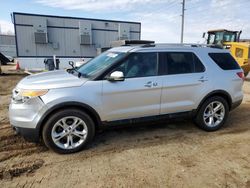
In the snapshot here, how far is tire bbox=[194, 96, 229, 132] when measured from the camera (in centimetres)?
490

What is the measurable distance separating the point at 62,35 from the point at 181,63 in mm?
19630

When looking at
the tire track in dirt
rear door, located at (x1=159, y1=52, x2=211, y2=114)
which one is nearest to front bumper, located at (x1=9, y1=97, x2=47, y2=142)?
the tire track in dirt

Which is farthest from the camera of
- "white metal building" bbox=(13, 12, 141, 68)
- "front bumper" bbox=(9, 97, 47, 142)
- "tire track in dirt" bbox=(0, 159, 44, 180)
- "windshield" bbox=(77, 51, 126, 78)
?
"white metal building" bbox=(13, 12, 141, 68)

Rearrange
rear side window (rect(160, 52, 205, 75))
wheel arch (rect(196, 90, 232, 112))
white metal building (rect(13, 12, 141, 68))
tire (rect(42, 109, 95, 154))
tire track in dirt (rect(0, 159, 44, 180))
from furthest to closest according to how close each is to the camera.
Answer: white metal building (rect(13, 12, 141, 68)), wheel arch (rect(196, 90, 232, 112)), rear side window (rect(160, 52, 205, 75)), tire (rect(42, 109, 95, 154)), tire track in dirt (rect(0, 159, 44, 180))

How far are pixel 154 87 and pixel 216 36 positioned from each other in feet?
46.8

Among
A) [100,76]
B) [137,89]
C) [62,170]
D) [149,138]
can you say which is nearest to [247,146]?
[149,138]

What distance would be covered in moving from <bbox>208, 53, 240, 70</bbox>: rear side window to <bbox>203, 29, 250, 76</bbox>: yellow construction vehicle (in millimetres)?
9080

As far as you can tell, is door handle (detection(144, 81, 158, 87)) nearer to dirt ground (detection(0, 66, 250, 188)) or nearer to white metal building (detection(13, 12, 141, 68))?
dirt ground (detection(0, 66, 250, 188))

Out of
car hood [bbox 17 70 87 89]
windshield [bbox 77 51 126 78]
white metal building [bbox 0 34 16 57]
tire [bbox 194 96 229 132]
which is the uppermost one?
white metal building [bbox 0 34 16 57]

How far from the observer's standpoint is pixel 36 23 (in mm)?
20641

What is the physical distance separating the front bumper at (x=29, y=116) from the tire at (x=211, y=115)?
320 cm

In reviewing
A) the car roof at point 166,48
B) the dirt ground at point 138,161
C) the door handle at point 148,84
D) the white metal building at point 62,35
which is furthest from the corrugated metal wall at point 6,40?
the door handle at point 148,84

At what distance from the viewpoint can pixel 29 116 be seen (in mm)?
3627

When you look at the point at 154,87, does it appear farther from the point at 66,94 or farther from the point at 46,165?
the point at 46,165
